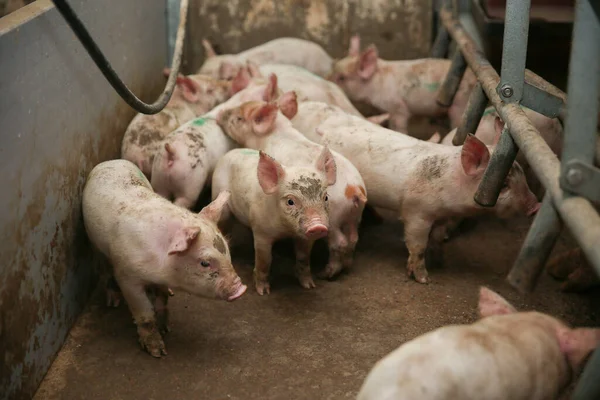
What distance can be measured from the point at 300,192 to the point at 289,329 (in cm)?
69

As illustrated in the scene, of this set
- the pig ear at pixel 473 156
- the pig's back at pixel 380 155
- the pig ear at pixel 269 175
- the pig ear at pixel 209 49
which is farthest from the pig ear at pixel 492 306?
the pig ear at pixel 209 49

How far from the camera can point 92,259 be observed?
13.1 ft

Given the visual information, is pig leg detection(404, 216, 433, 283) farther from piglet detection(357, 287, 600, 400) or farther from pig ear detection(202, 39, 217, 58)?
pig ear detection(202, 39, 217, 58)

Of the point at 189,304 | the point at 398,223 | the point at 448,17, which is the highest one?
the point at 448,17

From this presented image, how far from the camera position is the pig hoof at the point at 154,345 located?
3.48m

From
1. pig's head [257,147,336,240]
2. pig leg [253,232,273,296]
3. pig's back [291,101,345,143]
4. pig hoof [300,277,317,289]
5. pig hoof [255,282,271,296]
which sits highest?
pig's head [257,147,336,240]

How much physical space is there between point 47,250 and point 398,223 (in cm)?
244

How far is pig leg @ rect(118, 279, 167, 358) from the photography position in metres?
3.41

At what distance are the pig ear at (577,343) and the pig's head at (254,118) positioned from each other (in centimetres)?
246

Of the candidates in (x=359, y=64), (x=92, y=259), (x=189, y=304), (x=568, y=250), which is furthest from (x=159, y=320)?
(x=359, y=64)

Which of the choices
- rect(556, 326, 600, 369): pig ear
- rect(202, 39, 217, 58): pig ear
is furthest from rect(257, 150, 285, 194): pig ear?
rect(202, 39, 217, 58): pig ear

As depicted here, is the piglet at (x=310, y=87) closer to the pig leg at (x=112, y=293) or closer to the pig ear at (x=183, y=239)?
the pig leg at (x=112, y=293)

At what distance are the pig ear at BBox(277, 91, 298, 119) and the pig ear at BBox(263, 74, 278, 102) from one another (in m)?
0.31

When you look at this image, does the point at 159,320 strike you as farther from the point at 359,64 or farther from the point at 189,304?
the point at 359,64
